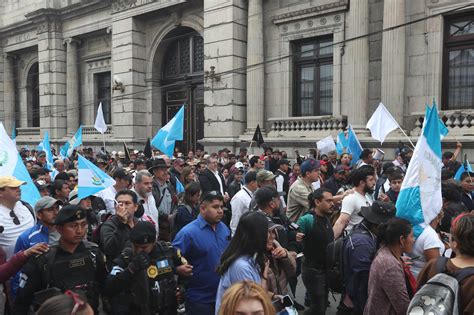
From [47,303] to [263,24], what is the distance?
14.3 m

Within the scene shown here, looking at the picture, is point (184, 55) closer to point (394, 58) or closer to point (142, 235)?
point (394, 58)

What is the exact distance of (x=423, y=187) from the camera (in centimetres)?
421

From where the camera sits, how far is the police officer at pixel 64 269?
328cm

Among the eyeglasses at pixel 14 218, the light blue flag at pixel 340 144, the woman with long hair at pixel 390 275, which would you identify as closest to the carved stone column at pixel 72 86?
the light blue flag at pixel 340 144

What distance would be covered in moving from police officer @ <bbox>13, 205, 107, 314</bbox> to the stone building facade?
9.13m

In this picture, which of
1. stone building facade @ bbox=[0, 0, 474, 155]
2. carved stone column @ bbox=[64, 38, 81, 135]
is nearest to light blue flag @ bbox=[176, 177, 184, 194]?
stone building facade @ bbox=[0, 0, 474, 155]

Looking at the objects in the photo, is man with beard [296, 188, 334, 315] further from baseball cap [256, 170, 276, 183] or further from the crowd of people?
baseball cap [256, 170, 276, 183]

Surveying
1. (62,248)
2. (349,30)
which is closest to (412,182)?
(62,248)

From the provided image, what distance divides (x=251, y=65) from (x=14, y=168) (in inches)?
416

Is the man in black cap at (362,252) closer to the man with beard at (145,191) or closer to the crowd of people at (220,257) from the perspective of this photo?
the crowd of people at (220,257)

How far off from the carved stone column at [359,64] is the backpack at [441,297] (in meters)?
10.4

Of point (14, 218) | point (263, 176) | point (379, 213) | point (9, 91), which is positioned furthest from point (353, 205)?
point (9, 91)

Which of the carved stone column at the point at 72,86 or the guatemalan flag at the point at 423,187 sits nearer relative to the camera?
the guatemalan flag at the point at 423,187

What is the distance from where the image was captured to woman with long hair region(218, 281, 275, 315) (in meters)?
2.13
